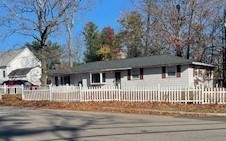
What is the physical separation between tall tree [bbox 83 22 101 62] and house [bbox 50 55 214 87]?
2874 cm

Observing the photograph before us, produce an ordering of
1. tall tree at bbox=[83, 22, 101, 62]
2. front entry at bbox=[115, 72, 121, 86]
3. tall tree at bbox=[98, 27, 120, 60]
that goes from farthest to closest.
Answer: tall tree at bbox=[83, 22, 101, 62] < tall tree at bbox=[98, 27, 120, 60] < front entry at bbox=[115, 72, 121, 86]

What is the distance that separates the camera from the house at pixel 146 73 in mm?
33438

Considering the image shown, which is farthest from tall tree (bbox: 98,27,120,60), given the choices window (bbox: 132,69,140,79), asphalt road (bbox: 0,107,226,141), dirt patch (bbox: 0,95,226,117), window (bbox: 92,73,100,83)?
asphalt road (bbox: 0,107,226,141)

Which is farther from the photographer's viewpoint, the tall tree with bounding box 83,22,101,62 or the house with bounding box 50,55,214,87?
the tall tree with bounding box 83,22,101,62

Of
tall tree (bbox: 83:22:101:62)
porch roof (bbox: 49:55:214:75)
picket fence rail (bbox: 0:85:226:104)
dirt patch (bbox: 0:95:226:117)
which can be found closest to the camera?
dirt patch (bbox: 0:95:226:117)

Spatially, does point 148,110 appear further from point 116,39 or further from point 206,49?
point 116,39

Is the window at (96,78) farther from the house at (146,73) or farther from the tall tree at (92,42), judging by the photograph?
the tall tree at (92,42)

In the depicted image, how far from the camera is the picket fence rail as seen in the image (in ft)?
70.3

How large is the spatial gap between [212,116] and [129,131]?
6.77 m

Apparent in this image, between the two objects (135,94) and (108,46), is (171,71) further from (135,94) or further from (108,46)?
(108,46)

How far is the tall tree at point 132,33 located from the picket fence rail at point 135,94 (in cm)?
2999

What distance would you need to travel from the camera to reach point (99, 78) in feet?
132

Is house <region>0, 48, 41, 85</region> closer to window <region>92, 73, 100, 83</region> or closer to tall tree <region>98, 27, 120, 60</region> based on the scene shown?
tall tree <region>98, 27, 120, 60</region>

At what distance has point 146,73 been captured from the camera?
35875mm
